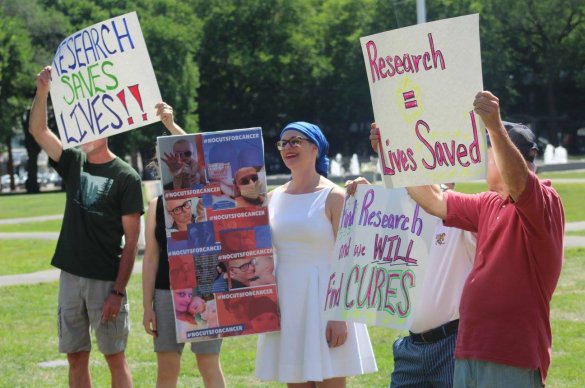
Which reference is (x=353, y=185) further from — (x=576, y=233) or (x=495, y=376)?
(x=576, y=233)

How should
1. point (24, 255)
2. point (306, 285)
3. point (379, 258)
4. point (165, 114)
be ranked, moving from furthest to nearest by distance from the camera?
point (24, 255), point (165, 114), point (306, 285), point (379, 258)

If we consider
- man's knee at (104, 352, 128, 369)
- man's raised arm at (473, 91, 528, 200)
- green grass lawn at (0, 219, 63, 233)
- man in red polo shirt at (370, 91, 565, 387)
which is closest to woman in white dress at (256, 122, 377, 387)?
man's knee at (104, 352, 128, 369)

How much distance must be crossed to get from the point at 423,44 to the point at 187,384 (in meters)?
4.13

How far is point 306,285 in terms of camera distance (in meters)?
5.44

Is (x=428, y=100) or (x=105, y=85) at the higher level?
(x=105, y=85)

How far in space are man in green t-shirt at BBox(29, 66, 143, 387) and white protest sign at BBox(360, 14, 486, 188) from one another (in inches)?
80.0

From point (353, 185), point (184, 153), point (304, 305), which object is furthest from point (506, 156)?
point (184, 153)

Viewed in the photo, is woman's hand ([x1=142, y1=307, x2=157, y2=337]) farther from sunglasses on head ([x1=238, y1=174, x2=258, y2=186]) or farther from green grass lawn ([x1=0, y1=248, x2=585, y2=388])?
green grass lawn ([x1=0, y1=248, x2=585, y2=388])

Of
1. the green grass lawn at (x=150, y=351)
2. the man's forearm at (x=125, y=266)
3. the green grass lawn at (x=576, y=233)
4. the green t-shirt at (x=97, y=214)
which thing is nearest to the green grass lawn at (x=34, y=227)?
the green grass lawn at (x=576, y=233)

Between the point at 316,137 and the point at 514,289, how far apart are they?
70.9 inches

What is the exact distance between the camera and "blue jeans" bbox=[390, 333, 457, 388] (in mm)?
4750

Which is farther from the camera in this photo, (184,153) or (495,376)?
(184,153)

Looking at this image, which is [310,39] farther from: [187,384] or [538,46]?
[187,384]

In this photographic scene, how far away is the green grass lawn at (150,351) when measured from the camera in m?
7.78
